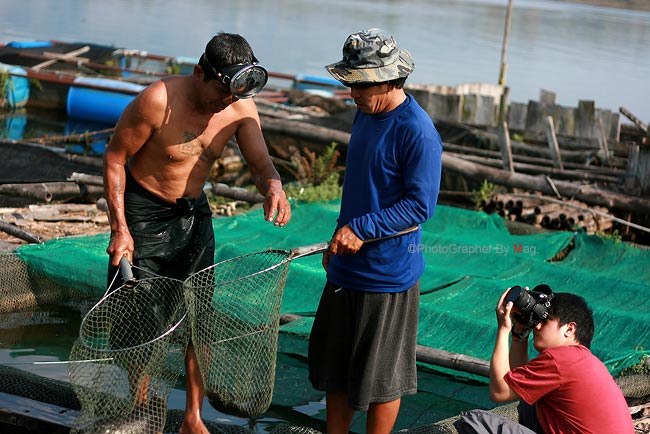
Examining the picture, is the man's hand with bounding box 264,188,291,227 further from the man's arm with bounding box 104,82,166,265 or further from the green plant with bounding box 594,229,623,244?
the green plant with bounding box 594,229,623,244

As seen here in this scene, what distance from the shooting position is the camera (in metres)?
3.53

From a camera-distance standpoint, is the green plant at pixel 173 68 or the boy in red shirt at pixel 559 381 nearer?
the boy in red shirt at pixel 559 381

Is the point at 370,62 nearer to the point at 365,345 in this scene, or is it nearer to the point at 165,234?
the point at 365,345

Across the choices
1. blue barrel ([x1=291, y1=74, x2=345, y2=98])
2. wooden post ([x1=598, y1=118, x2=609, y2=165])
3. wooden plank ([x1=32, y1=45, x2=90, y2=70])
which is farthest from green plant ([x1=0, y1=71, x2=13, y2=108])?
wooden post ([x1=598, y1=118, x2=609, y2=165])

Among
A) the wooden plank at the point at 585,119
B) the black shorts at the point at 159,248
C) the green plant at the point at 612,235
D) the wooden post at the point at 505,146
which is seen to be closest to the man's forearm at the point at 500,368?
the black shorts at the point at 159,248

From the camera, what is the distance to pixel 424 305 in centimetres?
593

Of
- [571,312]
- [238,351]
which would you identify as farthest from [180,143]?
[571,312]

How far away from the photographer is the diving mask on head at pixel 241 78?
389 centimetres

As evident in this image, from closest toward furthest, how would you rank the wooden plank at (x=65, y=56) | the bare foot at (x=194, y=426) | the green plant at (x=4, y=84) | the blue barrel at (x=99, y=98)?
the bare foot at (x=194, y=426) → the blue barrel at (x=99, y=98) → the green plant at (x=4, y=84) → the wooden plank at (x=65, y=56)

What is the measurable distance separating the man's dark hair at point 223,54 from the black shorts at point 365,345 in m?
1.03

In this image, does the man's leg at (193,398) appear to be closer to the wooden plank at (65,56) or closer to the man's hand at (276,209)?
the man's hand at (276,209)

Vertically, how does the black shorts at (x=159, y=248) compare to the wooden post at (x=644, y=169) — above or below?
above

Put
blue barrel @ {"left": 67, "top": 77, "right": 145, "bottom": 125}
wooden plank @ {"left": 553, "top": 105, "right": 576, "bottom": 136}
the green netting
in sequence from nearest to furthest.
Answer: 1. the green netting
2. wooden plank @ {"left": 553, "top": 105, "right": 576, "bottom": 136}
3. blue barrel @ {"left": 67, "top": 77, "right": 145, "bottom": 125}

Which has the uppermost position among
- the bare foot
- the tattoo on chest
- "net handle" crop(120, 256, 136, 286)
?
the tattoo on chest
